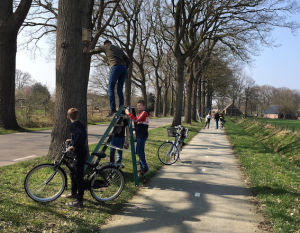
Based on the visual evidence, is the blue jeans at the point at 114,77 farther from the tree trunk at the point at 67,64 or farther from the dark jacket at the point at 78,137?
the dark jacket at the point at 78,137

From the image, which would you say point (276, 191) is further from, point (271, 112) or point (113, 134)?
point (271, 112)

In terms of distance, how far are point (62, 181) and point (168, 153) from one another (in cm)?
463

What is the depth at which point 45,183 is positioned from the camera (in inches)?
170

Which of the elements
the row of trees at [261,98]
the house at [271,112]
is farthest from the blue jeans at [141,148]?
the house at [271,112]

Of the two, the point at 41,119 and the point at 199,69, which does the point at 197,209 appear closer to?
the point at 41,119

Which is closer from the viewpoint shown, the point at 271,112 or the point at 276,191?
the point at 276,191

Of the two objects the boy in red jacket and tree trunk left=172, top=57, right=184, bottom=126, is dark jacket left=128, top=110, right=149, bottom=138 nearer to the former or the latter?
the boy in red jacket

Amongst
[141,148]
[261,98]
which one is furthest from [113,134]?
[261,98]

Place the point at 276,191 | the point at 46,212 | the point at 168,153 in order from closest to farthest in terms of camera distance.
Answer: the point at 46,212
the point at 276,191
the point at 168,153

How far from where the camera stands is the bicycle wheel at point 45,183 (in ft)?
13.4

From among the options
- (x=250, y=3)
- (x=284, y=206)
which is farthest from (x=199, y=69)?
(x=284, y=206)

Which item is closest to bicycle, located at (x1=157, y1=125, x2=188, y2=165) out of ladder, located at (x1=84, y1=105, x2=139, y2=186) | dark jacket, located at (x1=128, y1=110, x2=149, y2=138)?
dark jacket, located at (x1=128, y1=110, x2=149, y2=138)

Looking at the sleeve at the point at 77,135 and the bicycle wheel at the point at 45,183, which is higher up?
the sleeve at the point at 77,135

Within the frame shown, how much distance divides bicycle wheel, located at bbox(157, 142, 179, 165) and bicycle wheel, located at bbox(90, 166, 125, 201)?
12.2 feet
